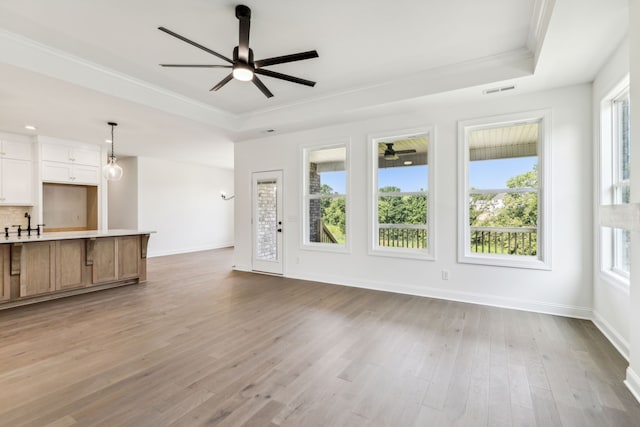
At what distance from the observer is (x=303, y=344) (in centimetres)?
282

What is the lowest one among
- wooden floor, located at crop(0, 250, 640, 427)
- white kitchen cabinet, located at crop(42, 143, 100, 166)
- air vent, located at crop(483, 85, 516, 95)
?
wooden floor, located at crop(0, 250, 640, 427)

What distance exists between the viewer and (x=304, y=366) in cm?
242

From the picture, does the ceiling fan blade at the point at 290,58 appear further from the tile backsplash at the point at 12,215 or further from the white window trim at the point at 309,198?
the tile backsplash at the point at 12,215

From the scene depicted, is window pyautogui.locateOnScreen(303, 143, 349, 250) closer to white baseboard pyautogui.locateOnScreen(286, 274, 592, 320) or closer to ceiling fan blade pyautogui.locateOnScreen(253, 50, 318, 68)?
white baseboard pyautogui.locateOnScreen(286, 274, 592, 320)

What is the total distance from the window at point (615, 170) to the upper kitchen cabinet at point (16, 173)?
9369 mm

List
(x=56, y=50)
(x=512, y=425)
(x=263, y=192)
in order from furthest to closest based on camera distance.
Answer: (x=263, y=192) → (x=56, y=50) → (x=512, y=425)

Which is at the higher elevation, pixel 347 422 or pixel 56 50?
pixel 56 50

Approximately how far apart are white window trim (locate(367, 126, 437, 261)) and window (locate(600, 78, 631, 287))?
1784 millimetres

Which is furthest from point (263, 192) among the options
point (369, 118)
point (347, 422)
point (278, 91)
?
point (347, 422)

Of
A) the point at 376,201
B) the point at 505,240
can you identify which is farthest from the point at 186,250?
the point at 505,240

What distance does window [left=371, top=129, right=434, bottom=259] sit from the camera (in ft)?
14.8

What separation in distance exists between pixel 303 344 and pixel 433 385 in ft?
3.85

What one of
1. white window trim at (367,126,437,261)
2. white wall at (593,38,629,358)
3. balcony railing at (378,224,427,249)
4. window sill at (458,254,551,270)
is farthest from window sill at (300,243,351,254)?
white wall at (593,38,629,358)

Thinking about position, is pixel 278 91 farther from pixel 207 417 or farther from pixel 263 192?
pixel 207 417
